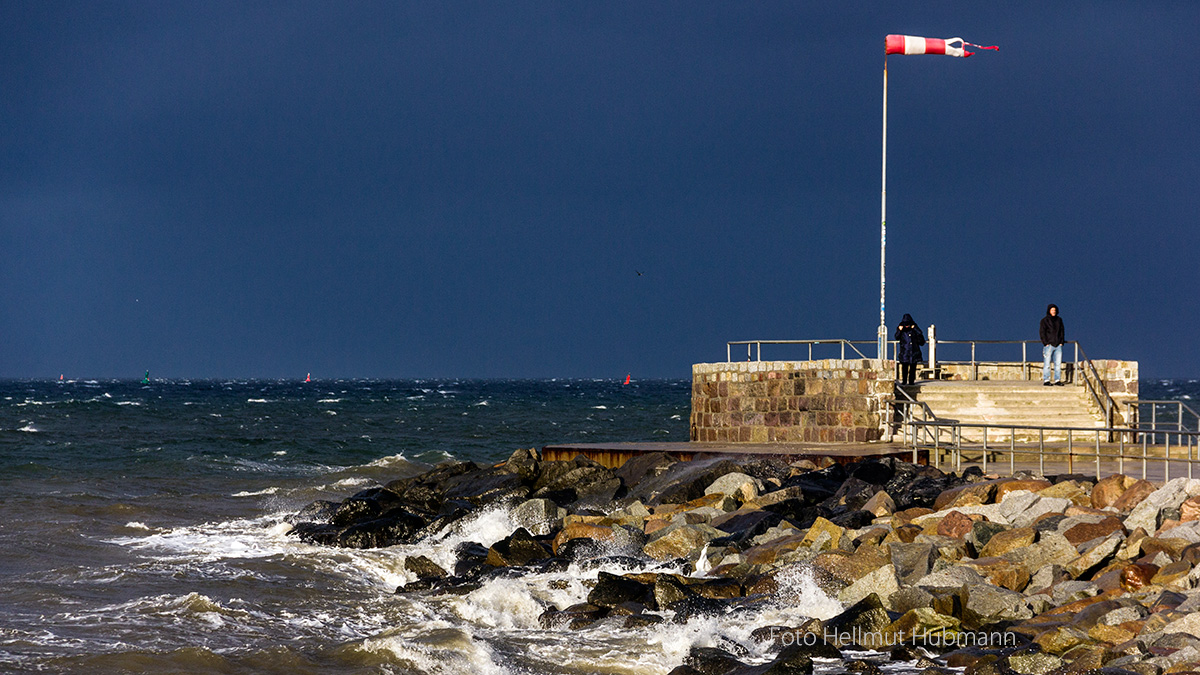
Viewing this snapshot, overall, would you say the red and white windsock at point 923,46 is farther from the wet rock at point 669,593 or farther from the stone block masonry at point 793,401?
the wet rock at point 669,593

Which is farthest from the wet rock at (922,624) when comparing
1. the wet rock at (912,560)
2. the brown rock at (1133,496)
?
the brown rock at (1133,496)

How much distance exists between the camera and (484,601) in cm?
1111

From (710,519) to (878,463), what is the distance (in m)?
2.74

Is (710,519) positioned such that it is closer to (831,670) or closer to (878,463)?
(878,463)

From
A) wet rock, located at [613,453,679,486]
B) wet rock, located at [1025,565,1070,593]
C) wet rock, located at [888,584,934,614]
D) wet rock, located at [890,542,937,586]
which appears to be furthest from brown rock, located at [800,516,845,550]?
wet rock, located at [613,453,679,486]

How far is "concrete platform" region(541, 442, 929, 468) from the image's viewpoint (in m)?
16.4

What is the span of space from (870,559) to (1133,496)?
303 cm

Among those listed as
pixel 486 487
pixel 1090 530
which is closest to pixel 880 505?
pixel 1090 530

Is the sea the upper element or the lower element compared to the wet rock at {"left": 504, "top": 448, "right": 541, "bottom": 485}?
lower

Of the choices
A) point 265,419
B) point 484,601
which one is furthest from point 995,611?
point 265,419

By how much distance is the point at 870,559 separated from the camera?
415 inches

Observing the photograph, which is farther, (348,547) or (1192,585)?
(348,547)

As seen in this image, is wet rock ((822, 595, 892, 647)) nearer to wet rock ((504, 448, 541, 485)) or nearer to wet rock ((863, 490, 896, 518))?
wet rock ((863, 490, 896, 518))

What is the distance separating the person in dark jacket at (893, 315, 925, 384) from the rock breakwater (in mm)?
4887
